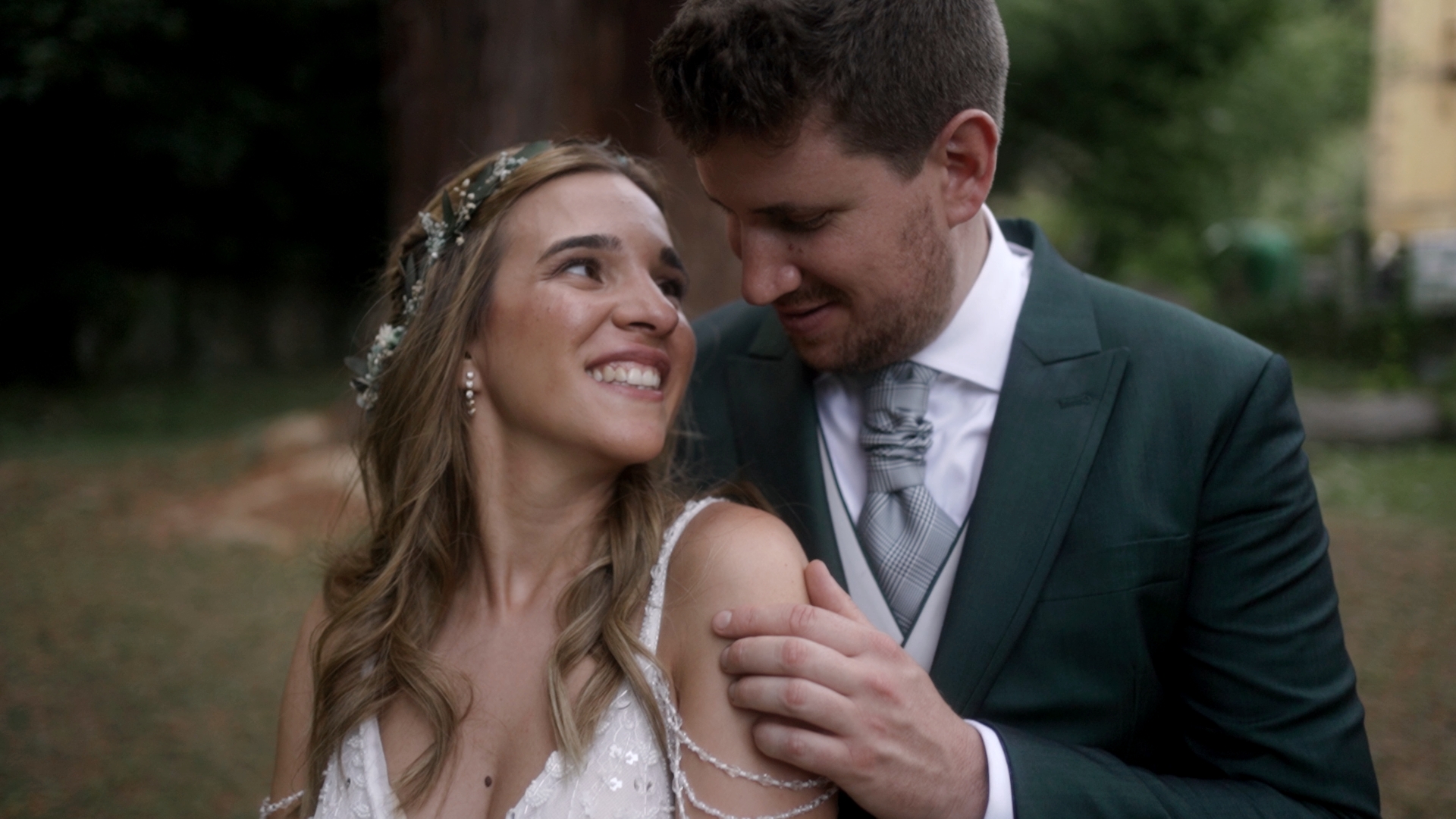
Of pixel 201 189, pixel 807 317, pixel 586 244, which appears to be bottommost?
pixel 807 317

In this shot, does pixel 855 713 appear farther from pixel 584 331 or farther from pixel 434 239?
pixel 434 239

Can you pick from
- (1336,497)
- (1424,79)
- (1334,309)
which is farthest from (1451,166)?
(1336,497)

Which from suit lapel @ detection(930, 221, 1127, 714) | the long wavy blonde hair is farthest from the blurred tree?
suit lapel @ detection(930, 221, 1127, 714)

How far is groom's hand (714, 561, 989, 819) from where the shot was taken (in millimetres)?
1795

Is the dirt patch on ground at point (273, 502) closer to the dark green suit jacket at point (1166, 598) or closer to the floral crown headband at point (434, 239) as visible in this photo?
the floral crown headband at point (434, 239)

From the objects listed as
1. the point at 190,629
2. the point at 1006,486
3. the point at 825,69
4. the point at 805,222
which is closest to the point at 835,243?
the point at 805,222

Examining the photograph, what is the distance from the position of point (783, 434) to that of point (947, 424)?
0.36 meters

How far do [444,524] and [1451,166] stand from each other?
18.2 meters

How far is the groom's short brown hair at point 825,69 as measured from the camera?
2.08 m

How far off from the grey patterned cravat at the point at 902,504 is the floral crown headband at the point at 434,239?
3.12ft

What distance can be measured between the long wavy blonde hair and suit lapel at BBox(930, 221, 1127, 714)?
0.62m

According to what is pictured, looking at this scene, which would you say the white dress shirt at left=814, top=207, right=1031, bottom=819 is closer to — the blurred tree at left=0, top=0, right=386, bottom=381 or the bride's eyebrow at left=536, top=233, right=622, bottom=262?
the bride's eyebrow at left=536, top=233, right=622, bottom=262

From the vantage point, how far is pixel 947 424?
7.80 ft

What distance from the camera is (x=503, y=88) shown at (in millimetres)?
4762
